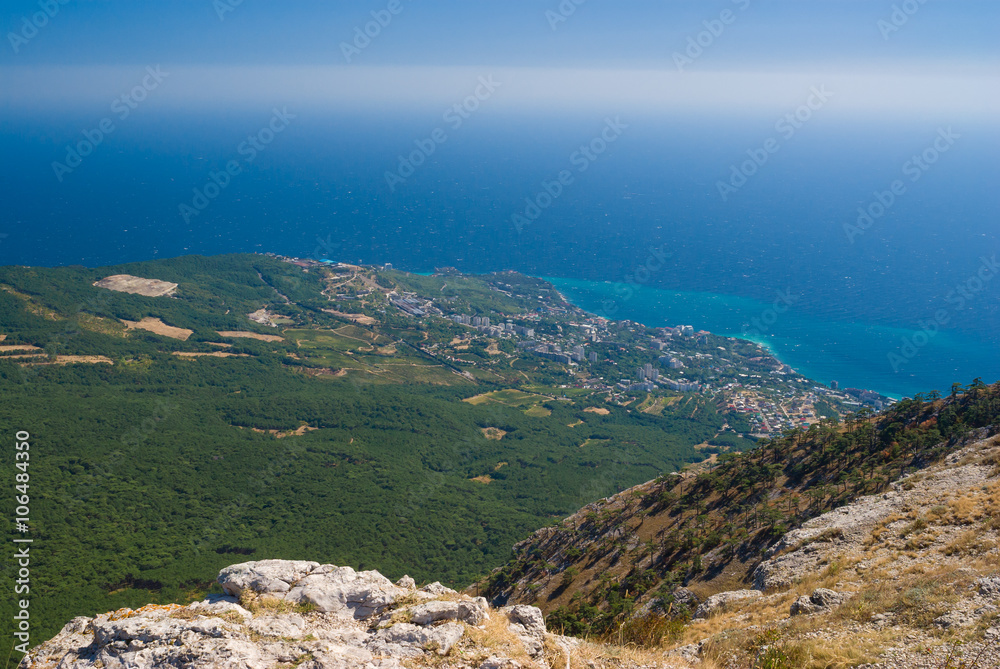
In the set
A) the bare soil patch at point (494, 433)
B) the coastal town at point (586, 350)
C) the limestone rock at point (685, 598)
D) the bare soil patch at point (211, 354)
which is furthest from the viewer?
the coastal town at point (586, 350)

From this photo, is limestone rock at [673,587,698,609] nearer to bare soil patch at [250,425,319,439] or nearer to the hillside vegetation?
the hillside vegetation

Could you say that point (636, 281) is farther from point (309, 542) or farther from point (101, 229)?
point (101, 229)

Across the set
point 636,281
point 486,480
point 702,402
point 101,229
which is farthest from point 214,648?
point 101,229

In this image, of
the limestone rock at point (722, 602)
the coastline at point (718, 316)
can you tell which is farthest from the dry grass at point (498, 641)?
the coastline at point (718, 316)

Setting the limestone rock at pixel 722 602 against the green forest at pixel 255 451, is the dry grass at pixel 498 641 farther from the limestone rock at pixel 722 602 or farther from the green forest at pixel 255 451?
the green forest at pixel 255 451

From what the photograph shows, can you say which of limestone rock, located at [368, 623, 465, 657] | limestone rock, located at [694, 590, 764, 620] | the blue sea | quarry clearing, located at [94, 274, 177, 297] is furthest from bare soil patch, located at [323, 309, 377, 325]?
limestone rock, located at [368, 623, 465, 657]

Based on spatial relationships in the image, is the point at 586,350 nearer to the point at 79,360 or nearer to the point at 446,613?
the point at 79,360
